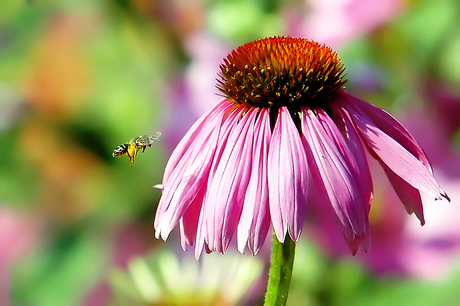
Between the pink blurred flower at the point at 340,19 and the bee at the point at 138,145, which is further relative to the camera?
the pink blurred flower at the point at 340,19

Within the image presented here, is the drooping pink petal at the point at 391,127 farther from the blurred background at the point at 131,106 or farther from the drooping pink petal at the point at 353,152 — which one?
the blurred background at the point at 131,106

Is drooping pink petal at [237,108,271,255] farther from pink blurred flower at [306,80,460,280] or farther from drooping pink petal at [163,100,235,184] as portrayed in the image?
pink blurred flower at [306,80,460,280]

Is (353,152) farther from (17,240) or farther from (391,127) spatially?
(17,240)

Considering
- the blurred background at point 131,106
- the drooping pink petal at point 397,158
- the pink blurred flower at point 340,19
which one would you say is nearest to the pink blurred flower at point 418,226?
the blurred background at point 131,106

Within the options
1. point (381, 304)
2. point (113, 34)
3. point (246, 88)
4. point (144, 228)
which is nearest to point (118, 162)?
point (144, 228)

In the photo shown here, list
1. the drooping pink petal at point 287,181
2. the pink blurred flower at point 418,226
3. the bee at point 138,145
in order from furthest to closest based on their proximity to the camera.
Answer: the pink blurred flower at point 418,226
the bee at point 138,145
the drooping pink petal at point 287,181

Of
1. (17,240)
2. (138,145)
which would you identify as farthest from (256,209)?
(17,240)

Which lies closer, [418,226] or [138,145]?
[138,145]
